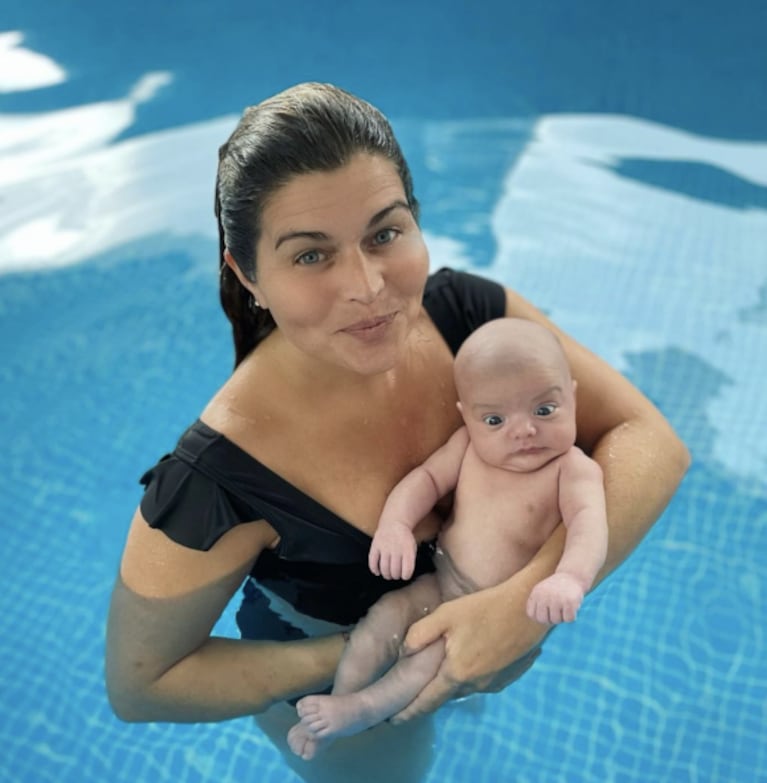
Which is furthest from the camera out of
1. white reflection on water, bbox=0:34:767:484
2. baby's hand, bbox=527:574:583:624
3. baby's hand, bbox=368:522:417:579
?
white reflection on water, bbox=0:34:767:484

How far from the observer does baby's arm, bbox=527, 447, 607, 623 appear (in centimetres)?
173

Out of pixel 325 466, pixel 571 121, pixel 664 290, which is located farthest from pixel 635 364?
pixel 325 466

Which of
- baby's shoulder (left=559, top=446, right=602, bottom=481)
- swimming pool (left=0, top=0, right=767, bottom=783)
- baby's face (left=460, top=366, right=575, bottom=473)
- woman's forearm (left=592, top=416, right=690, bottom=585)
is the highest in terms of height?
baby's face (left=460, top=366, right=575, bottom=473)

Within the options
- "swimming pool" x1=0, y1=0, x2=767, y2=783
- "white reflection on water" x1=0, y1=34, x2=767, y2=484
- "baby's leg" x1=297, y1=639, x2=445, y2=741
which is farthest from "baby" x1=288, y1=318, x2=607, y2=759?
"white reflection on water" x1=0, y1=34, x2=767, y2=484

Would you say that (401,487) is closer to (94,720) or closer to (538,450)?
(538,450)

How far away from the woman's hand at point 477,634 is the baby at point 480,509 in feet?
0.08

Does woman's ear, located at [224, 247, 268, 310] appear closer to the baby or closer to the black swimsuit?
the black swimsuit

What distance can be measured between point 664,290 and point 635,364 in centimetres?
42

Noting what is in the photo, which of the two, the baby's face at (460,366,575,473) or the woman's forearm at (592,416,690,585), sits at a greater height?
the baby's face at (460,366,575,473)

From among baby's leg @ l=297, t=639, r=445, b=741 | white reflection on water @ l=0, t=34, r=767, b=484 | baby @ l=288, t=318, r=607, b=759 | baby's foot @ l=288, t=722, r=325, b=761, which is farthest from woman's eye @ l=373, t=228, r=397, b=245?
white reflection on water @ l=0, t=34, r=767, b=484

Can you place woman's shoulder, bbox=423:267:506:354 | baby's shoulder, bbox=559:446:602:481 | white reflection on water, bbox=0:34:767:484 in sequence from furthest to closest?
1. white reflection on water, bbox=0:34:767:484
2. woman's shoulder, bbox=423:267:506:354
3. baby's shoulder, bbox=559:446:602:481

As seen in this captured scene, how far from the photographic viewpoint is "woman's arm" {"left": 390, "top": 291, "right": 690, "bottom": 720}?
6.03 ft

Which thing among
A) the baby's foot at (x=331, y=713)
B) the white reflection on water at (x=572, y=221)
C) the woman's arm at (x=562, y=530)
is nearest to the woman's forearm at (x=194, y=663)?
the baby's foot at (x=331, y=713)

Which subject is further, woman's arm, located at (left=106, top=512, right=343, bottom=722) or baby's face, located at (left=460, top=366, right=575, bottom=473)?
baby's face, located at (left=460, top=366, right=575, bottom=473)
